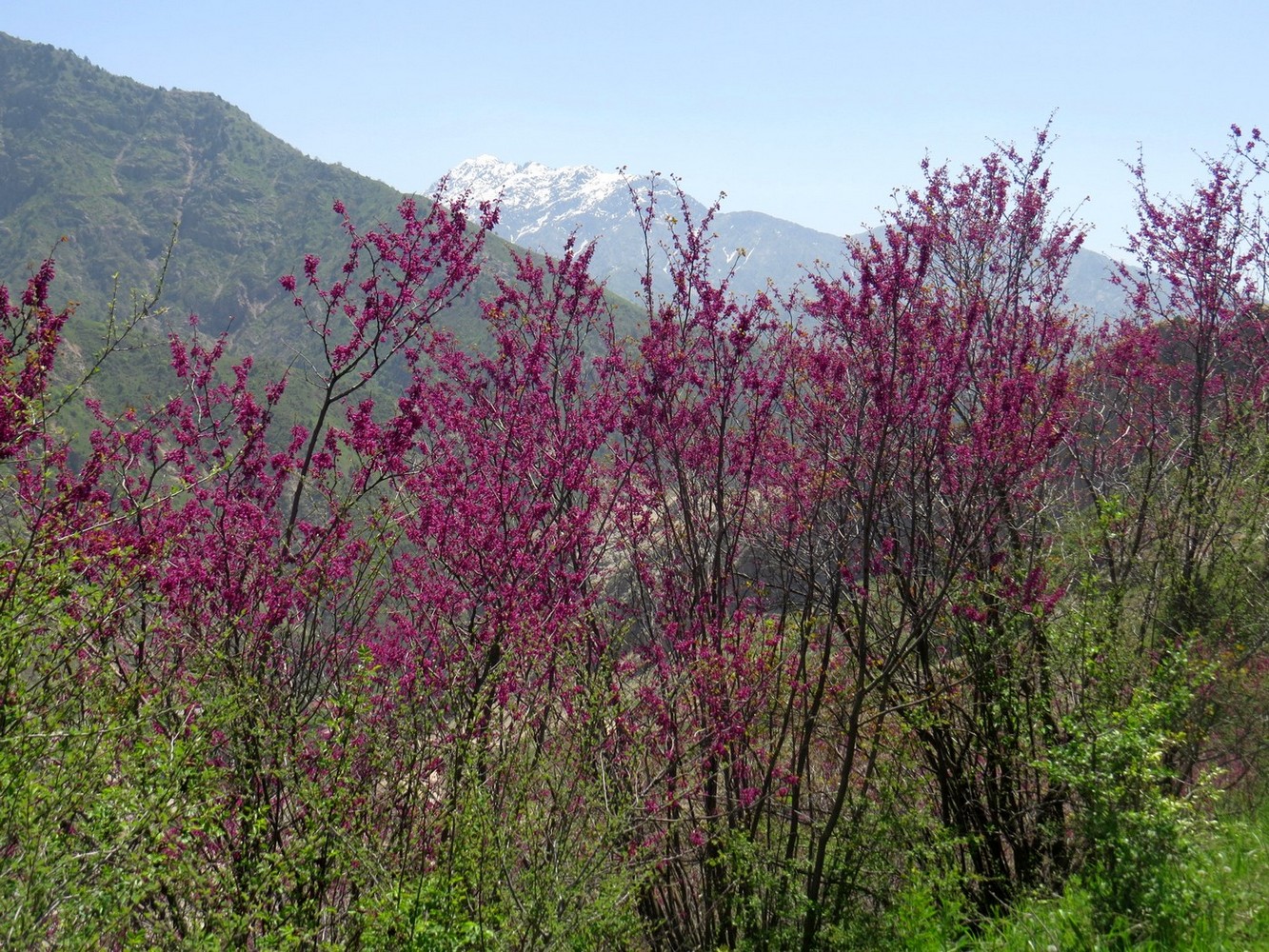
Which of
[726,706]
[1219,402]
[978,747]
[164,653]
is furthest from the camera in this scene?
[1219,402]

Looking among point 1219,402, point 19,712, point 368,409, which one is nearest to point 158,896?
point 19,712

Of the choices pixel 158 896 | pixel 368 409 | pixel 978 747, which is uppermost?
pixel 368 409

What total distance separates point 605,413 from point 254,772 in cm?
431

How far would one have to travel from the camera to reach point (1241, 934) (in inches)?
186

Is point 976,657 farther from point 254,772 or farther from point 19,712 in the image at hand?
point 19,712

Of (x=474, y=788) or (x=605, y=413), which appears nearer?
(x=474, y=788)

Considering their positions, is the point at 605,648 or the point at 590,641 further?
the point at 590,641

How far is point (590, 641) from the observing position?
288 inches

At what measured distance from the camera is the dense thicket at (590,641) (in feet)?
16.0

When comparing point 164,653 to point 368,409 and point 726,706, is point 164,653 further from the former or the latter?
point 726,706

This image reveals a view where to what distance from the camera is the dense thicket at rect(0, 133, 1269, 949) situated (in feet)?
16.0

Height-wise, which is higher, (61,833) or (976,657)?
(976,657)

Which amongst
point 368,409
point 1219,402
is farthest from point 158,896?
point 1219,402

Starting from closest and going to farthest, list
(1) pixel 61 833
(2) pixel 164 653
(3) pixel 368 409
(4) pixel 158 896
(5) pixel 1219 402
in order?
(1) pixel 61 833 → (4) pixel 158 896 → (2) pixel 164 653 → (3) pixel 368 409 → (5) pixel 1219 402
